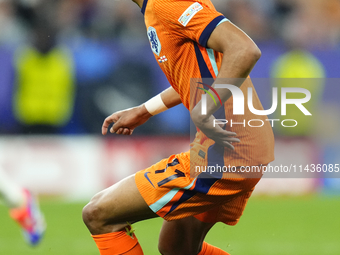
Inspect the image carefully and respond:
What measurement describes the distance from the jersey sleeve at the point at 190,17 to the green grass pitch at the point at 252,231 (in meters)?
2.43

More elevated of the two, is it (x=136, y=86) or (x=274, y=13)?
(x=274, y=13)

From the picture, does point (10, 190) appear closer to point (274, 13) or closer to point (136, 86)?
point (136, 86)

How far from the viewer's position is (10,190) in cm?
339

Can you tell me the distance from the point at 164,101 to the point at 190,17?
2.83 feet

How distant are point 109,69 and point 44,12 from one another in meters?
1.46

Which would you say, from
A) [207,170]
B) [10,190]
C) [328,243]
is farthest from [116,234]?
[328,243]

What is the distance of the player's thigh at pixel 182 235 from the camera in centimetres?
288

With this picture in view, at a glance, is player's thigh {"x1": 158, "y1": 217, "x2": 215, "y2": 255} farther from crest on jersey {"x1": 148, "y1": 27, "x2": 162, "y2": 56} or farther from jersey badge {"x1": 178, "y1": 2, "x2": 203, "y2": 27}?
jersey badge {"x1": 178, "y1": 2, "x2": 203, "y2": 27}

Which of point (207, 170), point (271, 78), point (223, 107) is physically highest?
point (223, 107)

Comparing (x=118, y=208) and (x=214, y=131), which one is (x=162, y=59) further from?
(x=118, y=208)

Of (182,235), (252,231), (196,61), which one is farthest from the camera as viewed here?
(252,231)

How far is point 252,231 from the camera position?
4922mm

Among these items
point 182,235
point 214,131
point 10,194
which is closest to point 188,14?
point 214,131

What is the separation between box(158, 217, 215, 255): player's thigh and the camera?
2885mm
